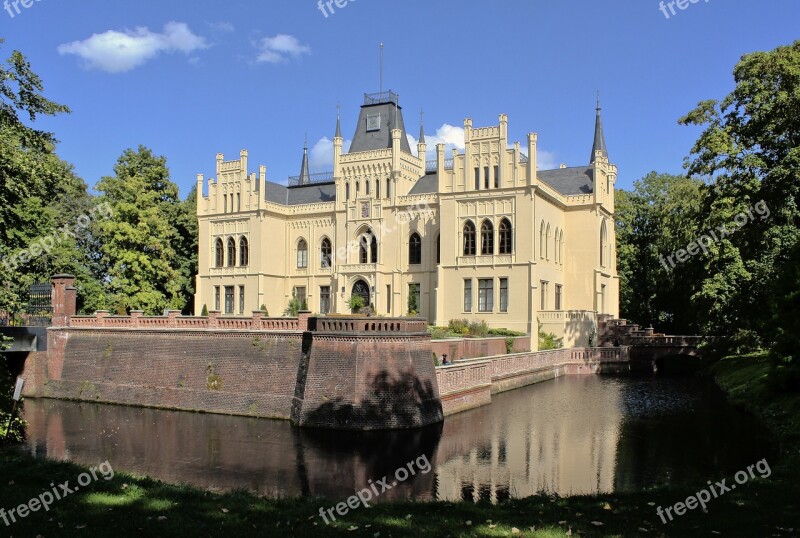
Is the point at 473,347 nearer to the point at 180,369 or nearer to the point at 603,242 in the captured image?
the point at 180,369

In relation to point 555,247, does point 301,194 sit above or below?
above

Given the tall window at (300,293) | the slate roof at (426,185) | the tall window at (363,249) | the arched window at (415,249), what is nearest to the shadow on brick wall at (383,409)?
the arched window at (415,249)

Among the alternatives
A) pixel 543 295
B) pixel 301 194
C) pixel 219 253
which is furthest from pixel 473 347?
pixel 219 253

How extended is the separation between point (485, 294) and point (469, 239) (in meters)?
3.53

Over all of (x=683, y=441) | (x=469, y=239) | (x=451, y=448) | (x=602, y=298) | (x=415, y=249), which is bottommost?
(x=451, y=448)

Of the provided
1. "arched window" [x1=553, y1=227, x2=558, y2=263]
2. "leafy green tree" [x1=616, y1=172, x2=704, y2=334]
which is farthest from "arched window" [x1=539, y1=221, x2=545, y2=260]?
"leafy green tree" [x1=616, y1=172, x2=704, y2=334]

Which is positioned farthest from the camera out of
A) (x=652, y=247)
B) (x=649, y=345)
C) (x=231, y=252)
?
(x=652, y=247)

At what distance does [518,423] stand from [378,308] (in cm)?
2270

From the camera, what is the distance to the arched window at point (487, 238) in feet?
139

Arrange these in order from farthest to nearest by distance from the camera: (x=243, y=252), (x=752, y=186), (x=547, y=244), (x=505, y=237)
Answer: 1. (x=243, y=252)
2. (x=547, y=244)
3. (x=505, y=237)
4. (x=752, y=186)

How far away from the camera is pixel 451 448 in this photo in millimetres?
19516

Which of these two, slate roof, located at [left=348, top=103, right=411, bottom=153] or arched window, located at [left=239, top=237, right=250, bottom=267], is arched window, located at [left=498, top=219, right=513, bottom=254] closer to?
slate roof, located at [left=348, top=103, right=411, bottom=153]

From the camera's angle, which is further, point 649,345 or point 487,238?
point 649,345

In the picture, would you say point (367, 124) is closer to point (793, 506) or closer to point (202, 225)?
point (202, 225)
